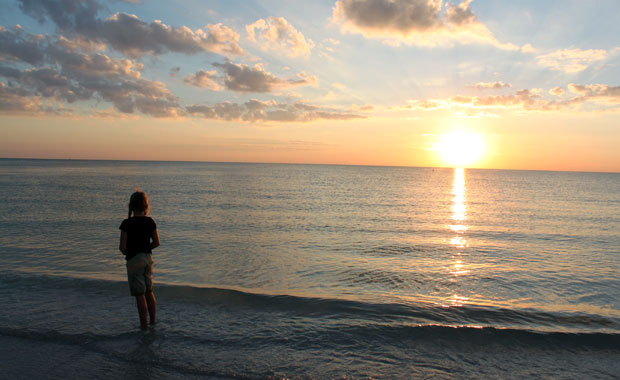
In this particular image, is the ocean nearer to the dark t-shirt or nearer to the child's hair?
the dark t-shirt

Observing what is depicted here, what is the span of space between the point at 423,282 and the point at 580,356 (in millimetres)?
5149

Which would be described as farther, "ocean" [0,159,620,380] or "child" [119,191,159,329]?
"child" [119,191,159,329]

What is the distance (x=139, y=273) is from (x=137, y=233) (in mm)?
730

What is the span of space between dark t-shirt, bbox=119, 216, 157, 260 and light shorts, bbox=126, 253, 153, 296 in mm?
108

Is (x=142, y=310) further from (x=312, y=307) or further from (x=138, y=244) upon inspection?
(x=312, y=307)

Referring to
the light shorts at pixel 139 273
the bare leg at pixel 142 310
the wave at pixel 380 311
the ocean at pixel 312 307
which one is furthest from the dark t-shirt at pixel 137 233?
the wave at pixel 380 311

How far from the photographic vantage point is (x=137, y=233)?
21.4 feet

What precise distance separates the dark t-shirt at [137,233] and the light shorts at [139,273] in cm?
11

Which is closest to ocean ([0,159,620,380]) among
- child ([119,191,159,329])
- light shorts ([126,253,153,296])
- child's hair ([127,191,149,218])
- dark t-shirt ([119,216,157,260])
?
light shorts ([126,253,153,296])

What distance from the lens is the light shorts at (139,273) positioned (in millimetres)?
6531

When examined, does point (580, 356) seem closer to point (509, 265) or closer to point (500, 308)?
point (500, 308)

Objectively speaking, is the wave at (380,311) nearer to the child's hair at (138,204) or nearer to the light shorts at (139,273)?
the light shorts at (139,273)

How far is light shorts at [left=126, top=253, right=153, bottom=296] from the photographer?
653 cm

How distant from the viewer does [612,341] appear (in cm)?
710
